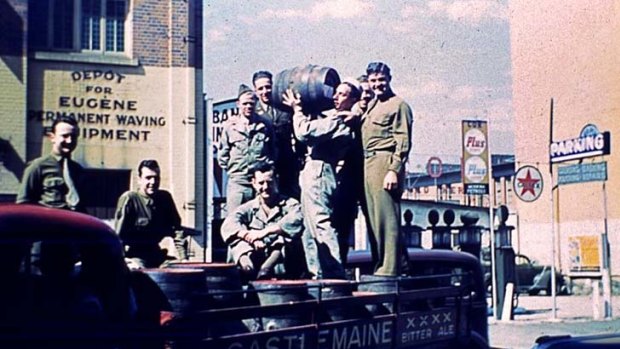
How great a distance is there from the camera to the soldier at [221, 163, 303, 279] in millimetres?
6570

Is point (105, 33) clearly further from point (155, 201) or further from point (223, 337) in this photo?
point (223, 337)

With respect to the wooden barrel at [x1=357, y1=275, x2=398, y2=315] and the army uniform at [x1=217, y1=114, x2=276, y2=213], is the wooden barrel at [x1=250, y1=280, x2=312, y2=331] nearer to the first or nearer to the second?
the wooden barrel at [x1=357, y1=275, x2=398, y2=315]

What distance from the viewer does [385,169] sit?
743cm

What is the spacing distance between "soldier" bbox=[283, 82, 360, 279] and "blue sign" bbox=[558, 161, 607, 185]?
14269mm

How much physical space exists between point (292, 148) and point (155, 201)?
6.39 ft

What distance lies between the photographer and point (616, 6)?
25797mm

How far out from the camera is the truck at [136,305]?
13.9 ft

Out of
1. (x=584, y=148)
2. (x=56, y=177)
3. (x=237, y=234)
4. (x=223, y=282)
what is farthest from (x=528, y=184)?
(x=56, y=177)

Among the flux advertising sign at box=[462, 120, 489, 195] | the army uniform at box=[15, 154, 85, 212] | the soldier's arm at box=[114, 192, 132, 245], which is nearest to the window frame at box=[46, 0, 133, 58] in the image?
the flux advertising sign at box=[462, 120, 489, 195]

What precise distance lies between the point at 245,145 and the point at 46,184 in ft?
8.16

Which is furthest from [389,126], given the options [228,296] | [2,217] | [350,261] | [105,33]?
[105,33]

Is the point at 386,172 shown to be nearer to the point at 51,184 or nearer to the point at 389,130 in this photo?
the point at 389,130

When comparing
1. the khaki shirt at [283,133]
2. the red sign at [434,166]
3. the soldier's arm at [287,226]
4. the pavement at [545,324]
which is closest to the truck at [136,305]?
the soldier's arm at [287,226]

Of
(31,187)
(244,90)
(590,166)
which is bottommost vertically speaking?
(31,187)
